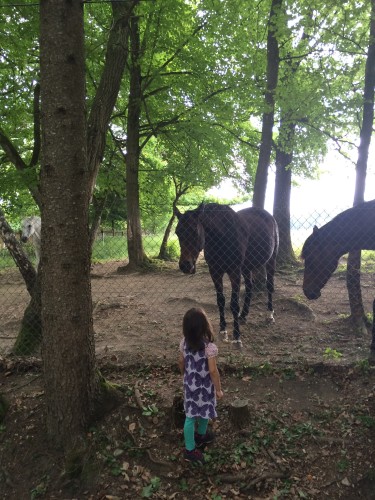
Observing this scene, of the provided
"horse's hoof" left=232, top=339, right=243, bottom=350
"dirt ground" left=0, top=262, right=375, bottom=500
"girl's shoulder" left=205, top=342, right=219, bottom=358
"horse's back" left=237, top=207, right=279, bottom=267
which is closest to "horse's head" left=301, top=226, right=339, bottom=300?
"dirt ground" left=0, top=262, right=375, bottom=500

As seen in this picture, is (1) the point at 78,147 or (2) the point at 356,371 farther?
(2) the point at 356,371

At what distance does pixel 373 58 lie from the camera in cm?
510

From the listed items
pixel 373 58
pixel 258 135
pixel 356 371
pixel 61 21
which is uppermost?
pixel 258 135

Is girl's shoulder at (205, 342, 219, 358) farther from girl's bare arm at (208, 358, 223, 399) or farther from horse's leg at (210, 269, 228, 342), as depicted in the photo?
horse's leg at (210, 269, 228, 342)

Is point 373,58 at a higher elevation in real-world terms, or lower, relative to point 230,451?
higher

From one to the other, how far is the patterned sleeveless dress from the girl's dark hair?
0.24ft

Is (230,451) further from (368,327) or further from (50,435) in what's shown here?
(368,327)

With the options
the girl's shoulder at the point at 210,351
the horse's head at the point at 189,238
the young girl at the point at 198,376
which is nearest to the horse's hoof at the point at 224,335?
the horse's head at the point at 189,238

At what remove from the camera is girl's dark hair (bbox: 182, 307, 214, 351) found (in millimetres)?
2902

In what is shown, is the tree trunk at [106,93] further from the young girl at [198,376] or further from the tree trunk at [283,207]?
the tree trunk at [283,207]

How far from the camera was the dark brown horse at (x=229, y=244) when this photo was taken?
4906 millimetres

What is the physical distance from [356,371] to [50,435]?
3242 mm

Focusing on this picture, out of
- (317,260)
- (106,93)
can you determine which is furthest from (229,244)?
(106,93)

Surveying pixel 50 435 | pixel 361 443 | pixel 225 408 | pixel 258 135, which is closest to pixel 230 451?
pixel 225 408
